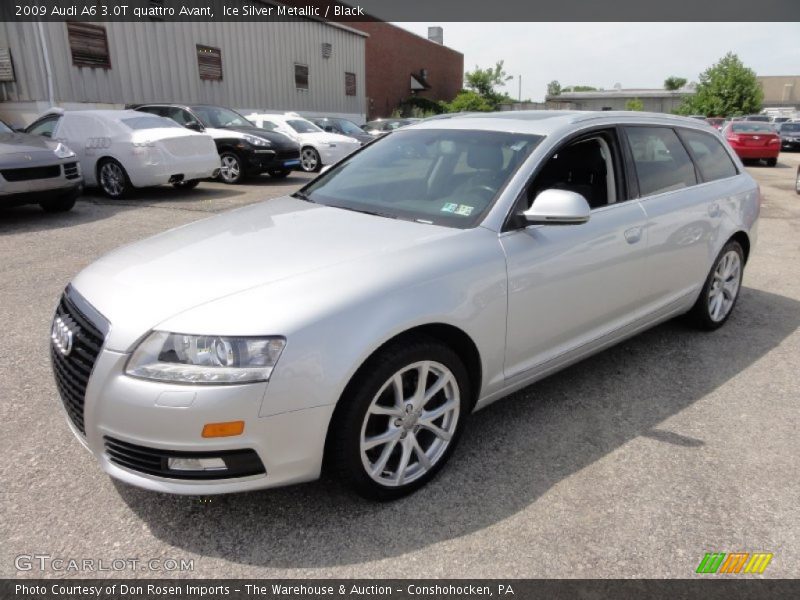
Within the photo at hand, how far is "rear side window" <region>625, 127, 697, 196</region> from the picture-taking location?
3.69 m

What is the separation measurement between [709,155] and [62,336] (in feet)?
13.9

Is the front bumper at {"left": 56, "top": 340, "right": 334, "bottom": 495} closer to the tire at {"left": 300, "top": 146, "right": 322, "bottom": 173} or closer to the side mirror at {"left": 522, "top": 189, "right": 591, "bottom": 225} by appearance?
the side mirror at {"left": 522, "top": 189, "right": 591, "bottom": 225}

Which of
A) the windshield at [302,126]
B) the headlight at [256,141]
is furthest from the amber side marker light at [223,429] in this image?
the windshield at [302,126]

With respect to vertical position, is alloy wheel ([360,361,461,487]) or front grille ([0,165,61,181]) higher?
front grille ([0,165,61,181])

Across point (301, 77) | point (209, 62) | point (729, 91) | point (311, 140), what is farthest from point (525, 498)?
point (729, 91)

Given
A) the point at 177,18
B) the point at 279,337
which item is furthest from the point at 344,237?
the point at 177,18

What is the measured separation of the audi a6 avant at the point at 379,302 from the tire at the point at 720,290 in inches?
15.2

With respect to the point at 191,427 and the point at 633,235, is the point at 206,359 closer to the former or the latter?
the point at 191,427

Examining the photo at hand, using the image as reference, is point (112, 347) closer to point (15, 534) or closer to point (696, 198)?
point (15, 534)

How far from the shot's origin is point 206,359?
2104 mm

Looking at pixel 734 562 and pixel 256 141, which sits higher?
pixel 256 141

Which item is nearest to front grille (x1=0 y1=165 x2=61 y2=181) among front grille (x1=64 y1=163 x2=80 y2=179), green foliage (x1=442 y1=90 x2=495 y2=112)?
front grille (x1=64 y1=163 x2=80 y2=179)

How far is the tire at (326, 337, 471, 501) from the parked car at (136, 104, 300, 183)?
10.4 meters

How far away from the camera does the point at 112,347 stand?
2.17 metres
